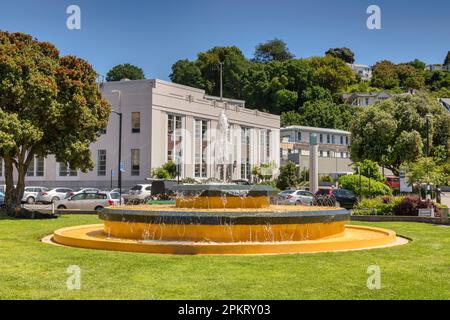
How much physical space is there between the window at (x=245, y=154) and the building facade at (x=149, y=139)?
135 inches

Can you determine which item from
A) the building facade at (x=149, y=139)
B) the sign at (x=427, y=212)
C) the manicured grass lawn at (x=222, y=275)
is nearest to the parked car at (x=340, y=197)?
the sign at (x=427, y=212)

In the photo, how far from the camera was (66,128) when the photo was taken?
89.1 ft

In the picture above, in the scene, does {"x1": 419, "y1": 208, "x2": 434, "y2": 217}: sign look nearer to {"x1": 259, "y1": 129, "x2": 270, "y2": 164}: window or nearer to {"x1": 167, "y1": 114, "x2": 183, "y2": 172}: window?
{"x1": 167, "y1": 114, "x2": 183, "y2": 172}: window

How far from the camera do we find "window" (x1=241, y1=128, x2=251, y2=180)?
62.8 m

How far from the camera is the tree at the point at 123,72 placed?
110m

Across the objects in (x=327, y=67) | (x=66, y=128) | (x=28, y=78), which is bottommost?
(x=66, y=128)

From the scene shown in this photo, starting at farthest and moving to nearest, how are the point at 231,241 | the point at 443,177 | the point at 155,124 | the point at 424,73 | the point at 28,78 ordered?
the point at 424,73 → the point at 155,124 → the point at 443,177 → the point at 28,78 → the point at 231,241

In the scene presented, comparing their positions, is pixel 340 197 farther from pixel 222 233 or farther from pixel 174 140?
pixel 222 233

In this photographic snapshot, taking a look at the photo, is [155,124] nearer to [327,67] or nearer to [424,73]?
[327,67]

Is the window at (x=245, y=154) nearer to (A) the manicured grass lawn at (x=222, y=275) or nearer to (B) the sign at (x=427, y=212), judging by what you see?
(B) the sign at (x=427, y=212)

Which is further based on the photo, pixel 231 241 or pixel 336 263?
pixel 231 241

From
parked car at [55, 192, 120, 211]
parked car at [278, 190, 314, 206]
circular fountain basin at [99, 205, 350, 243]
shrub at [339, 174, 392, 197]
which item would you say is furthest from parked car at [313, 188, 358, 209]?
Answer: circular fountain basin at [99, 205, 350, 243]

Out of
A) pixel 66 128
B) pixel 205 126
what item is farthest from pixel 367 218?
pixel 205 126
